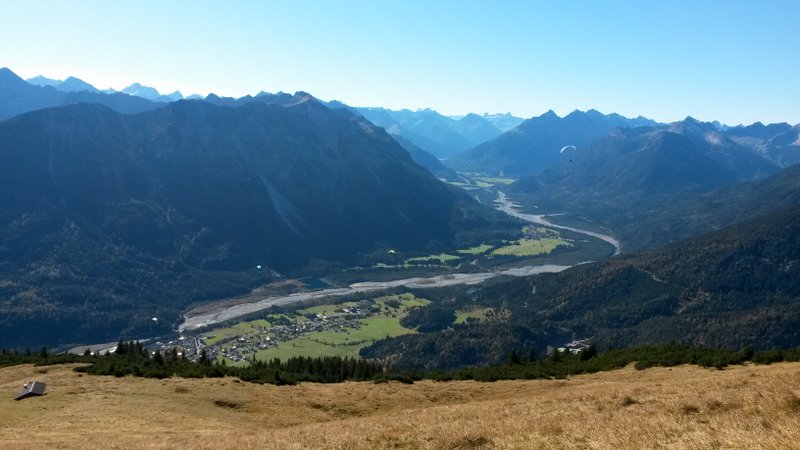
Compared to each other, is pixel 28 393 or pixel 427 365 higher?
pixel 28 393

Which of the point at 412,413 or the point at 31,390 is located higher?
the point at 412,413

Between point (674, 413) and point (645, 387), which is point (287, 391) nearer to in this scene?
point (645, 387)

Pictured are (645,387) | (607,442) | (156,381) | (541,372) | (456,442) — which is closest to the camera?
(607,442)

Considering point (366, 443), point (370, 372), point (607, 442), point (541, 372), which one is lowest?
point (370, 372)

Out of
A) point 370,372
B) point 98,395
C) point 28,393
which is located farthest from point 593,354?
point 28,393

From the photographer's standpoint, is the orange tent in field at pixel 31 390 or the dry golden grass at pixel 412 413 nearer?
the dry golden grass at pixel 412 413

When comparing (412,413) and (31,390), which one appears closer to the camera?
(412,413)

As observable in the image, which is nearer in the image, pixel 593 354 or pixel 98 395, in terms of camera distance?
pixel 98 395

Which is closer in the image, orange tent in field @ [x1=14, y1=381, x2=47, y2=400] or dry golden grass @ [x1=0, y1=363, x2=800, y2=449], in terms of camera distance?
dry golden grass @ [x1=0, y1=363, x2=800, y2=449]
